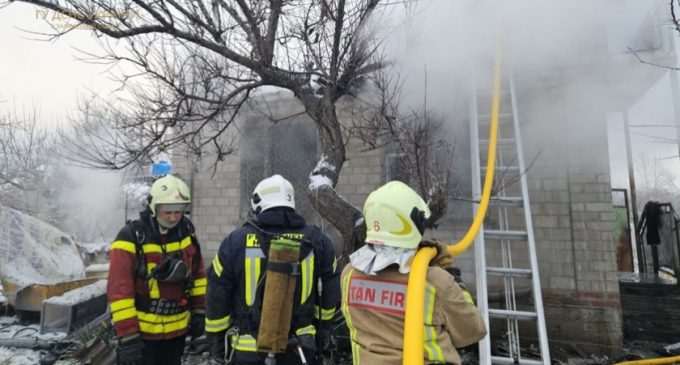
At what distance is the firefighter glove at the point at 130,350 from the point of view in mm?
2293

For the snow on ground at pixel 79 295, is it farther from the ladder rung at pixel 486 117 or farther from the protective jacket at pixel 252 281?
the ladder rung at pixel 486 117

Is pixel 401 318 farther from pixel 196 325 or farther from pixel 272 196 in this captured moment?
pixel 196 325

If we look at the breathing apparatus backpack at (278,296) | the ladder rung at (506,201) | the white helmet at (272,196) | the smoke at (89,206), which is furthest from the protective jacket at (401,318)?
the smoke at (89,206)

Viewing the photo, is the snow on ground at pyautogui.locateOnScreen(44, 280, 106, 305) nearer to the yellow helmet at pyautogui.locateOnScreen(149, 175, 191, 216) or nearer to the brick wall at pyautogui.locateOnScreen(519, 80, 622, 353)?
the yellow helmet at pyautogui.locateOnScreen(149, 175, 191, 216)

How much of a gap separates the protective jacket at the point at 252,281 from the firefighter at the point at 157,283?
1.77 feet

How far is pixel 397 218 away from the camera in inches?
63.5

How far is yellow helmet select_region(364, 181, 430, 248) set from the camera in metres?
1.62

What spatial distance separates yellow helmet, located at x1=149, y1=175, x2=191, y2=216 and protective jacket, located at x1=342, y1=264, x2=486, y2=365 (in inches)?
63.6

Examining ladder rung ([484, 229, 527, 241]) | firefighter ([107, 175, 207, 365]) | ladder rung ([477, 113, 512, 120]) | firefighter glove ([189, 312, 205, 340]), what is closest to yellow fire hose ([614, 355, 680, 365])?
ladder rung ([484, 229, 527, 241])

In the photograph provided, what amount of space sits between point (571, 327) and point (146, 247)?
201 inches

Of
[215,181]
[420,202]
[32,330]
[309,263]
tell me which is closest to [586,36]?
[420,202]

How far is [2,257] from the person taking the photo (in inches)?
257

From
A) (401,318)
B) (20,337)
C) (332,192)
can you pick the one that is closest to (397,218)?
(401,318)

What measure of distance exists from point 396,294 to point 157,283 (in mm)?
1804
